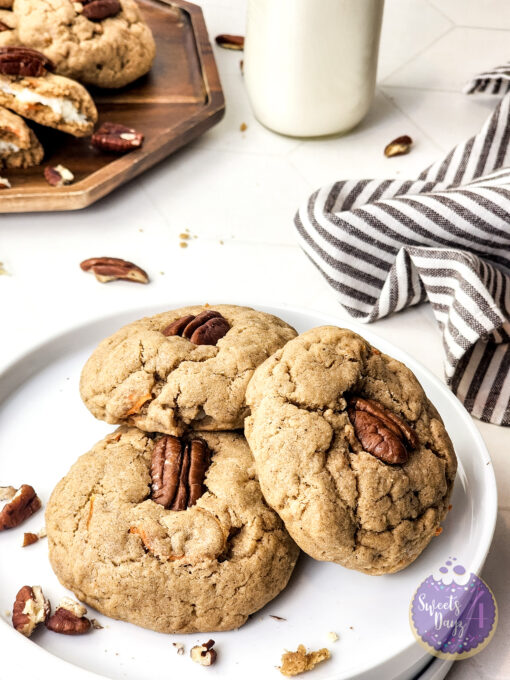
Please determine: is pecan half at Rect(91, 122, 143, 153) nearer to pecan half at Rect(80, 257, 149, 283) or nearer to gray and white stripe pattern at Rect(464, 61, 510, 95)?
pecan half at Rect(80, 257, 149, 283)

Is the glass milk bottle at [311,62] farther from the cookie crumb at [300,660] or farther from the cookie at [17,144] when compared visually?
the cookie crumb at [300,660]

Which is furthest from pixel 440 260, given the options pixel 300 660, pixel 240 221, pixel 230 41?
pixel 230 41

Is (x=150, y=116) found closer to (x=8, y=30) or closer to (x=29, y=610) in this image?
(x=8, y=30)

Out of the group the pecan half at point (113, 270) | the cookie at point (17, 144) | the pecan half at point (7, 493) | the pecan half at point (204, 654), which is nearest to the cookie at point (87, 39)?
the cookie at point (17, 144)

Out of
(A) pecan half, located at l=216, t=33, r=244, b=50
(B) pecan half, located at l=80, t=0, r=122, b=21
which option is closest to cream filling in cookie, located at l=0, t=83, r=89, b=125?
(B) pecan half, located at l=80, t=0, r=122, b=21

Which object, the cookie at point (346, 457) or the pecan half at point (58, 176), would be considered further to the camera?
the pecan half at point (58, 176)

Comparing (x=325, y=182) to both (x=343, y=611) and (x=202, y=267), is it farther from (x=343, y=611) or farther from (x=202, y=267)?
(x=343, y=611)
